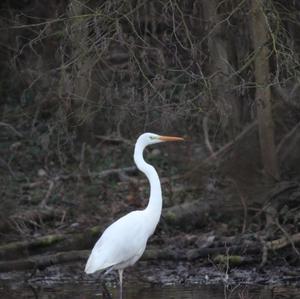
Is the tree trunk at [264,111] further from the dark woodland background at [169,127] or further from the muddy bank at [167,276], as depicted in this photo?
the muddy bank at [167,276]

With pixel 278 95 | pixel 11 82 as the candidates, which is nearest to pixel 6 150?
pixel 11 82

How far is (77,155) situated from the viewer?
17625 mm

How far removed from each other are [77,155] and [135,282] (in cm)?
625

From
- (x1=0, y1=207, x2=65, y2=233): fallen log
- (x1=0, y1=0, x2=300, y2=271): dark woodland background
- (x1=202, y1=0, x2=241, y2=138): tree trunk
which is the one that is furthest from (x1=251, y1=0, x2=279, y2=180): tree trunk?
(x1=0, y1=207, x2=65, y2=233): fallen log

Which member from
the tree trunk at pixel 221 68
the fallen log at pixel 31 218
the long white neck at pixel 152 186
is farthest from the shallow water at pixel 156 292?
the fallen log at pixel 31 218

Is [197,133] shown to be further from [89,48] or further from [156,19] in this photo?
[89,48]

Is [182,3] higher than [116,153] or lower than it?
higher

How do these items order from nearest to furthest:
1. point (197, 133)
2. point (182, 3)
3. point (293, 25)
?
point (182, 3)
point (293, 25)
point (197, 133)

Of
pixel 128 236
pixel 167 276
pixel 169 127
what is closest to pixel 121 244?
pixel 128 236

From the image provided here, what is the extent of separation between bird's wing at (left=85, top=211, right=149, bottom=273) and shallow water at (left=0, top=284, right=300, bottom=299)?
0.48 m

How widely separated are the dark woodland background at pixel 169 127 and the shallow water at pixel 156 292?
88 cm

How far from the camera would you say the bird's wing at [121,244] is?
1026cm

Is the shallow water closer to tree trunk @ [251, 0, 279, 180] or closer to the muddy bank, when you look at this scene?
the muddy bank

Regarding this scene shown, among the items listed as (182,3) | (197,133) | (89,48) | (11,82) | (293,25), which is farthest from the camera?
(11,82)
